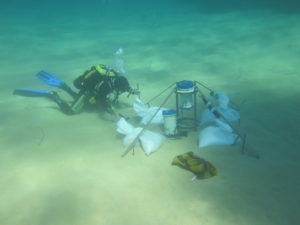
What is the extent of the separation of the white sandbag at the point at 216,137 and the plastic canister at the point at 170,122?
436 millimetres

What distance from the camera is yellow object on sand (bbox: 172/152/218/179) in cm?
363

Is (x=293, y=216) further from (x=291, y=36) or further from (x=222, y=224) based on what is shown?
(x=291, y=36)

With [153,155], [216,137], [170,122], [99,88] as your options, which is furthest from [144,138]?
[99,88]

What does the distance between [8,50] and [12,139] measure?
8.09 meters

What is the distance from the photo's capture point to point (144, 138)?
4.32 m

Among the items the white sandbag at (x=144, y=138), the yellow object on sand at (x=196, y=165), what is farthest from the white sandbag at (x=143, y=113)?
the yellow object on sand at (x=196, y=165)

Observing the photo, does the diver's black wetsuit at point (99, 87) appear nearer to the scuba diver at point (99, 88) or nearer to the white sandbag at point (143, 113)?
the scuba diver at point (99, 88)

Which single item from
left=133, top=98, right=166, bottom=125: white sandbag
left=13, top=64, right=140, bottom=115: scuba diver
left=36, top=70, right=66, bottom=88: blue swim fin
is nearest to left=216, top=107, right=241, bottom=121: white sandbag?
left=133, top=98, right=166, bottom=125: white sandbag

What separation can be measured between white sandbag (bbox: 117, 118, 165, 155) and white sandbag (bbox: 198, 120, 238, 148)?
2.06 feet

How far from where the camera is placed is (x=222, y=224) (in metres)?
2.89

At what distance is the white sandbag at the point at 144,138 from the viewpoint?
4.23 metres

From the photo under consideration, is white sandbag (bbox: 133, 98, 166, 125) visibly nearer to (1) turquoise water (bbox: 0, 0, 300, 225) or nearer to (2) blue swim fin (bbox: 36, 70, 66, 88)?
(1) turquoise water (bbox: 0, 0, 300, 225)

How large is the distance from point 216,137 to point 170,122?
2.42ft

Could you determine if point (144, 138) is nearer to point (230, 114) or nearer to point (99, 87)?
point (99, 87)
